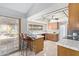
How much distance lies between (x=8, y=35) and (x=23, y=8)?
66 centimetres

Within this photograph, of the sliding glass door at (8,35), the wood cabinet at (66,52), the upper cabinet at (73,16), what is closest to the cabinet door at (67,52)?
the wood cabinet at (66,52)

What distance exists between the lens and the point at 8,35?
1.64 meters

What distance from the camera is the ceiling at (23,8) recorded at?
1.55 m

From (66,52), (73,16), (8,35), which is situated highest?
(73,16)

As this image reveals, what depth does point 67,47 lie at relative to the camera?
55.9 inches

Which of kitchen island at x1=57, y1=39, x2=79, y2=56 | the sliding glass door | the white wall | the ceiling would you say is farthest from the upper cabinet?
the sliding glass door

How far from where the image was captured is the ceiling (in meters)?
1.55

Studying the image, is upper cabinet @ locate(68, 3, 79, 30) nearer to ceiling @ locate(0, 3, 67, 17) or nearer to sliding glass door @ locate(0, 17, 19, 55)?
ceiling @ locate(0, 3, 67, 17)

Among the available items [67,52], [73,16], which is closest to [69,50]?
[67,52]

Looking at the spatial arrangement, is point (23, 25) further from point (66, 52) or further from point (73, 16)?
point (73, 16)

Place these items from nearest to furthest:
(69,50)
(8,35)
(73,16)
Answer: (69,50) → (8,35) → (73,16)

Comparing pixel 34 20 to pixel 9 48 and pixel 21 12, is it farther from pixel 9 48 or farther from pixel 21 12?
pixel 9 48

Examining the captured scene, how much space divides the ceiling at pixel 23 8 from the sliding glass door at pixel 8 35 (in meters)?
0.14

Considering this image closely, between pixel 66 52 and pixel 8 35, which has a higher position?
pixel 8 35
